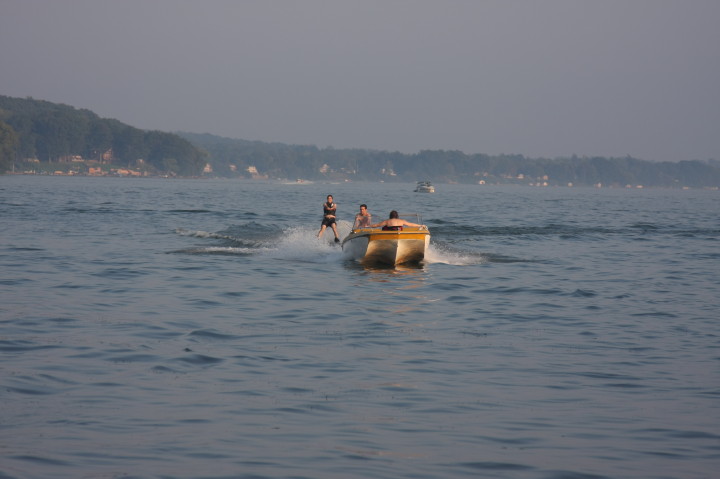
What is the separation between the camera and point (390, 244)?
2616 centimetres

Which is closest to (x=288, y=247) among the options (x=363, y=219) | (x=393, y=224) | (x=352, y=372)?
(x=363, y=219)

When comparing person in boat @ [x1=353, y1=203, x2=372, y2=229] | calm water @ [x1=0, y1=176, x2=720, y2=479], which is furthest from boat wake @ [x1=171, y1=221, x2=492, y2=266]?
calm water @ [x1=0, y1=176, x2=720, y2=479]

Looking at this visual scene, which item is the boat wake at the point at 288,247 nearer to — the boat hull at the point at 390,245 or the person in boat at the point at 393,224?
the boat hull at the point at 390,245

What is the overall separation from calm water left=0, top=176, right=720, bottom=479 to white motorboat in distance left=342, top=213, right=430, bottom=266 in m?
0.57

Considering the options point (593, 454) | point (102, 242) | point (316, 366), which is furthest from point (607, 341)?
point (102, 242)

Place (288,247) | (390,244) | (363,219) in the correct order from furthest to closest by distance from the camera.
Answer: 1. (288,247)
2. (363,219)
3. (390,244)

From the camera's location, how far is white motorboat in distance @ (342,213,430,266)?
26.0 metres

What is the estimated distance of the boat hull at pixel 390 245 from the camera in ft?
85.4

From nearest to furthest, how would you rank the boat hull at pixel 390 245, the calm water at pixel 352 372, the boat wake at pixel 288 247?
the calm water at pixel 352 372 < the boat hull at pixel 390 245 < the boat wake at pixel 288 247

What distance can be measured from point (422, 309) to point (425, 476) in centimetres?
1059

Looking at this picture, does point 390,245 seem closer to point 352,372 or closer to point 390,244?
point 390,244

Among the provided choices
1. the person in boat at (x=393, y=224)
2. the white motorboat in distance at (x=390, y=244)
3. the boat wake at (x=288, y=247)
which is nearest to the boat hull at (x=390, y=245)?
the white motorboat in distance at (x=390, y=244)

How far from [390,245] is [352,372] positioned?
1405 centimetres

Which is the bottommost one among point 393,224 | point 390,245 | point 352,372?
point 352,372
